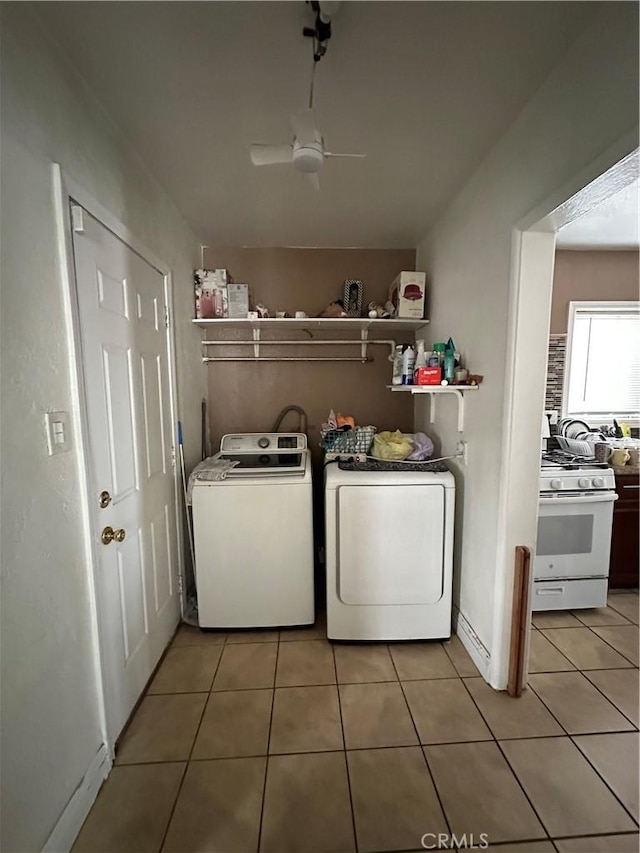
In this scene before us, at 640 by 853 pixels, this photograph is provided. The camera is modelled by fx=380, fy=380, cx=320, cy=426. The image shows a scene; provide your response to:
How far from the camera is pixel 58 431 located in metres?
1.13

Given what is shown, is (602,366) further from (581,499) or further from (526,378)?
(526,378)

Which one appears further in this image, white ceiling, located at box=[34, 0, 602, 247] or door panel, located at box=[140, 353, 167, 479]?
door panel, located at box=[140, 353, 167, 479]

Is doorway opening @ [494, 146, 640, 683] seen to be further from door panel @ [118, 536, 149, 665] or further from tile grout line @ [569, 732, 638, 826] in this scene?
door panel @ [118, 536, 149, 665]

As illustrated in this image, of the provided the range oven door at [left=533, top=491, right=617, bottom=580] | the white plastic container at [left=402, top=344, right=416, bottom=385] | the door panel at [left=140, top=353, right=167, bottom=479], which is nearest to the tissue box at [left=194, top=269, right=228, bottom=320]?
the door panel at [left=140, top=353, right=167, bottom=479]

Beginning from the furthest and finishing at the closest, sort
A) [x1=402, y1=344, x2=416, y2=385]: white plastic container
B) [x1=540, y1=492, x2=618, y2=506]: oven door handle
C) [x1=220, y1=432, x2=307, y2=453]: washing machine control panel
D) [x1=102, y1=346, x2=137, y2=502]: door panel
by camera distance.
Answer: [x1=220, y1=432, x2=307, y2=453]: washing machine control panel
[x1=402, y1=344, x2=416, y2=385]: white plastic container
[x1=540, y1=492, x2=618, y2=506]: oven door handle
[x1=102, y1=346, x2=137, y2=502]: door panel

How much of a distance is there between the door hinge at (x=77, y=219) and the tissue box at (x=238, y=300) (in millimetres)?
1268

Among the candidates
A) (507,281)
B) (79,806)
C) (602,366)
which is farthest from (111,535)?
(602,366)

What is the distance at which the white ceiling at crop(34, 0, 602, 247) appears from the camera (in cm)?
105

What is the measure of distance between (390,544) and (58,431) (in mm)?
1544

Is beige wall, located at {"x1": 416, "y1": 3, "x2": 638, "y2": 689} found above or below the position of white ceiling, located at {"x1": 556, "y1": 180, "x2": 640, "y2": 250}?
below

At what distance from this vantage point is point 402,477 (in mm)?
1961

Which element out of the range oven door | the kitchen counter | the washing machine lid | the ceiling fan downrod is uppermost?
the ceiling fan downrod

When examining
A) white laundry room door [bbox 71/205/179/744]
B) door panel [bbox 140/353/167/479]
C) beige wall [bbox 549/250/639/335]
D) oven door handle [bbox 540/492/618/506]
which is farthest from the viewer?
beige wall [bbox 549/250/639/335]

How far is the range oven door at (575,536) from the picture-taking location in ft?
7.23
